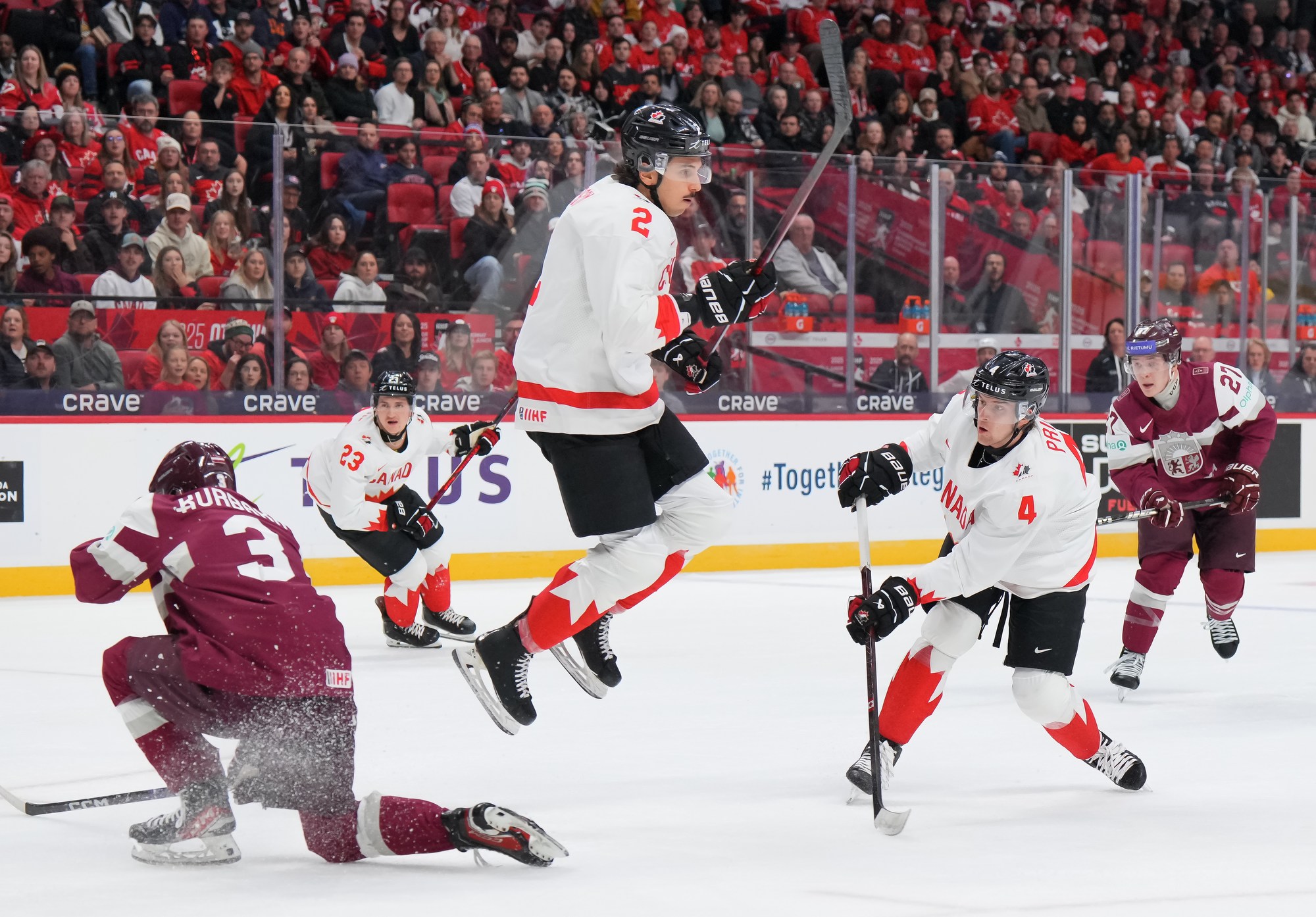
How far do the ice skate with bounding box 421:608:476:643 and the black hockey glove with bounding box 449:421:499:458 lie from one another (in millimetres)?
831

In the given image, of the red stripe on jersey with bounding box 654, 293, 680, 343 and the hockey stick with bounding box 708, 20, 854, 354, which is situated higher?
the hockey stick with bounding box 708, 20, 854, 354

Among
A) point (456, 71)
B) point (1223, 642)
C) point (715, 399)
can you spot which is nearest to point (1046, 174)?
point (715, 399)

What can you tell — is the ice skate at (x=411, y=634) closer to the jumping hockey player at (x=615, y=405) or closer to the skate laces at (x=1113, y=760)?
the jumping hockey player at (x=615, y=405)

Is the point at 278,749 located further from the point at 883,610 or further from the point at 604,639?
the point at 883,610

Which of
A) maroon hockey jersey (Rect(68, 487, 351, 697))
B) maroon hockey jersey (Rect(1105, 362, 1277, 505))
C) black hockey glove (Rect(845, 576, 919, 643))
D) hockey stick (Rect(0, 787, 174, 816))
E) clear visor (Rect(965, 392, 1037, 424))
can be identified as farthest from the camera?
maroon hockey jersey (Rect(1105, 362, 1277, 505))

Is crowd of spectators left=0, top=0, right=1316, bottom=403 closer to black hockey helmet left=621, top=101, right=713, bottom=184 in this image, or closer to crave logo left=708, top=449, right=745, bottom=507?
crave logo left=708, top=449, right=745, bottom=507

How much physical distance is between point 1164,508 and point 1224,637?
668 mm

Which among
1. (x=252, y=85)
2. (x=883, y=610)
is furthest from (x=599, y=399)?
(x=252, y=85)

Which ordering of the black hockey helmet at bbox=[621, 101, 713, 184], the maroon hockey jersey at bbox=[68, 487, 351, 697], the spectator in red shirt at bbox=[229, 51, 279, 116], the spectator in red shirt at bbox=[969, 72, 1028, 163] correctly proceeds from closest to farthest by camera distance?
the maroon hockey jersey at bbox=[68, 487, 351, 697] → the black hockey helmet at bbox=[621, 101, 713, 184] → the spectator in red shirt at bbox=[229, 51, 279, 116] → the spectator in red shirt at bbox=[969, 72, 1028, 163]

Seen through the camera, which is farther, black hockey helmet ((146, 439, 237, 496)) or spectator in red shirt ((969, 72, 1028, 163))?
spectator in red shirt ((969, 72, 1028, 163))

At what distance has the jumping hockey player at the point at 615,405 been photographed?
11.3 feet

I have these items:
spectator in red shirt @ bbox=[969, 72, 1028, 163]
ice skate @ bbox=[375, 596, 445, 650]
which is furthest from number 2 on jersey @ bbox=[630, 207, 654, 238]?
spectator in red shirt @ bbox=[969, 72, 1028, 163]

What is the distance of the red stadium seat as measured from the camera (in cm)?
899

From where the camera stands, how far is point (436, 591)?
619 cm
